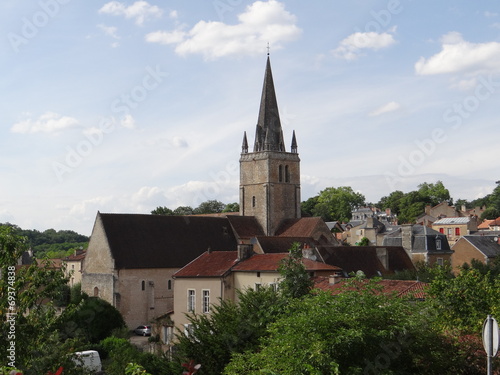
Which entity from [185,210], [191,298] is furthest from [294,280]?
[185,210]

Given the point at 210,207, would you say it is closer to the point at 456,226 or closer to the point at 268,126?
the point at 456,226

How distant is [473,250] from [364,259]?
38.2 feet

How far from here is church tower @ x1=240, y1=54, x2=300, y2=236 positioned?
60.0m

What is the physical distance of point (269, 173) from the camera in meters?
60.2

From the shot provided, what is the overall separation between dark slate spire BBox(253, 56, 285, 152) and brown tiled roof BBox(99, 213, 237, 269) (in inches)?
433

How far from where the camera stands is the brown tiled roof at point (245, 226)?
5616 centimetres

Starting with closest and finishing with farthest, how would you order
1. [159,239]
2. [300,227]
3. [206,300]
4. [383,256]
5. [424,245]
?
[206,300] < [383,256] < [424,245] < [159,239] < [300,227]

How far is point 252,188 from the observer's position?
202 feet

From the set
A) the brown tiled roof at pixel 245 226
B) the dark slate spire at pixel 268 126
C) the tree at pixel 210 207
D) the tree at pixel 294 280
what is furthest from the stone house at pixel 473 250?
the tree at pixel 210 207

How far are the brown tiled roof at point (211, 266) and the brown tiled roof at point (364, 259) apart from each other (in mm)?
8176

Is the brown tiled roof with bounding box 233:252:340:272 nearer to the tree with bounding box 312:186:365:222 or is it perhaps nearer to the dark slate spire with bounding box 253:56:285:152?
the dark slate spire with bounding box 253:56:285:152

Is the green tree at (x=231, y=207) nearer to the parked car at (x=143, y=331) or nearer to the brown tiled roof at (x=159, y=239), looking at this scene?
the brown tiled roof at (x=159, y=239)

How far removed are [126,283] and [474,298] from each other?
32889 millimetres

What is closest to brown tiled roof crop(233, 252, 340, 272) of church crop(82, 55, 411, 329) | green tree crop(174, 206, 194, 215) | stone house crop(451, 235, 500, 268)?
church crop(82, 55, 411, 329)
